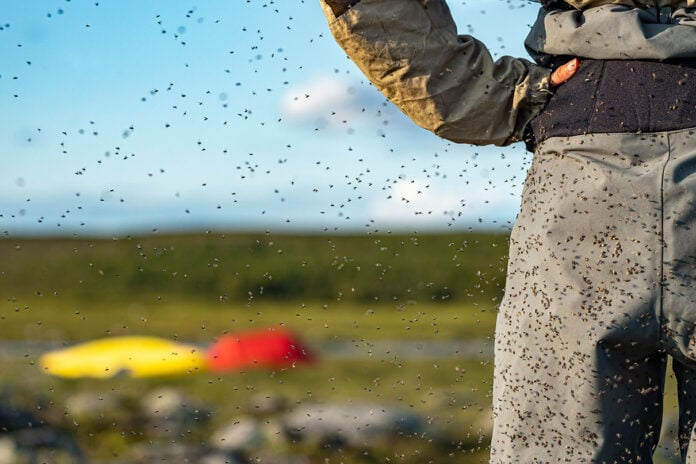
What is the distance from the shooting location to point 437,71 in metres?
2.47

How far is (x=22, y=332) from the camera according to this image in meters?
15.8

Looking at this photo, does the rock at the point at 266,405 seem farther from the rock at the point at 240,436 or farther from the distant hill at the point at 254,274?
the distant hill at the point at 254,274

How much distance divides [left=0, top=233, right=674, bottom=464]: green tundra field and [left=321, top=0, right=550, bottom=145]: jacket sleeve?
1.22 ft

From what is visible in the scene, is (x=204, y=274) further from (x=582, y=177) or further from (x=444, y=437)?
(x=582, y=177)

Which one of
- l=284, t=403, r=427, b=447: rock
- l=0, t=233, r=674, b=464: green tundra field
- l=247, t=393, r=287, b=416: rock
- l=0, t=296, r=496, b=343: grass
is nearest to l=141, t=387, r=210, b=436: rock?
l=0, t=233, r=674, b=464: green tundra field

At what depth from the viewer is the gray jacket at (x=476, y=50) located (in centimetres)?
237

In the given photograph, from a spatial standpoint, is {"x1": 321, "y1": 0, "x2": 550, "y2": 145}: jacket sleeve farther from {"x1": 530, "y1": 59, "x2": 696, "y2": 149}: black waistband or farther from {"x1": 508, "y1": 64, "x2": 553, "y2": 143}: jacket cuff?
{"x1": 530, "y1": 59, "x2": 696, "y2": 149}: black waistband

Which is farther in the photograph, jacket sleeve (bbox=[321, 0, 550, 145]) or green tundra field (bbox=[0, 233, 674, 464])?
green tundra field (bbox=[0, 233, 674, 464])

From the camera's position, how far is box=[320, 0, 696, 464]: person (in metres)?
2.30

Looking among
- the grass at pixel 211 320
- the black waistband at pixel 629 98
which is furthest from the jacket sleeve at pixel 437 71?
the grass at pixel 211 320

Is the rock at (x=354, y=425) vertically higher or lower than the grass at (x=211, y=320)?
higher

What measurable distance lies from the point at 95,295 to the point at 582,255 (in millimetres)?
22080

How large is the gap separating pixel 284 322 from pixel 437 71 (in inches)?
332

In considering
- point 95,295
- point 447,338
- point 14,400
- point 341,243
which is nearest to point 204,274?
point 95,295
